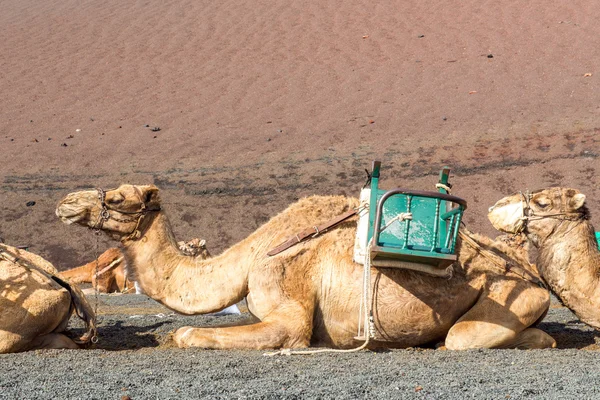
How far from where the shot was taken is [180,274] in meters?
6.54

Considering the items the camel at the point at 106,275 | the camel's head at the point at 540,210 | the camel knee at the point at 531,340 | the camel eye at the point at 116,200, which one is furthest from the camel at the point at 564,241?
the camel at the point at 106,275

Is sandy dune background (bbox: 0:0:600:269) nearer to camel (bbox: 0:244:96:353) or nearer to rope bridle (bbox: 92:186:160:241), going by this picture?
camel (bbox: 0:244:96:353)

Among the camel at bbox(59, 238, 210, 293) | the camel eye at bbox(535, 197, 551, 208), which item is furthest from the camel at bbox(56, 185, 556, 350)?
the camel at bbox(59, 238, 210, 293)

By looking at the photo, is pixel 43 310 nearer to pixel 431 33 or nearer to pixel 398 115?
pixel 398 115

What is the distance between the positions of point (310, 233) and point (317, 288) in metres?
0.40

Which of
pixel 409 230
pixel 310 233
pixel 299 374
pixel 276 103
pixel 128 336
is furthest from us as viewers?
pixel 276 103

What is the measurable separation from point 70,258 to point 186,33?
13282 millimetres

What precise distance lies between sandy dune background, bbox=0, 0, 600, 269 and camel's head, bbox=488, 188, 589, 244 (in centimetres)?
852

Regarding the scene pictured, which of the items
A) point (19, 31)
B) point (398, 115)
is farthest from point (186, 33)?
point (398, 115)

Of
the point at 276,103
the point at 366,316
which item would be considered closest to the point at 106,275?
the point at 366,316

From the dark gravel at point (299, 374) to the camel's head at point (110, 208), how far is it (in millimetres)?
957

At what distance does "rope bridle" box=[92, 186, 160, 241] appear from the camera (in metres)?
6.50

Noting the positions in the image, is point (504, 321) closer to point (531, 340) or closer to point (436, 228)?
point (531, 340)

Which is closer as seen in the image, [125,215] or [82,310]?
[125,215]
